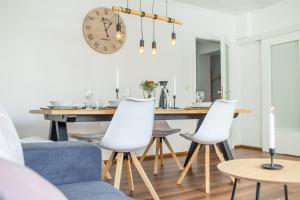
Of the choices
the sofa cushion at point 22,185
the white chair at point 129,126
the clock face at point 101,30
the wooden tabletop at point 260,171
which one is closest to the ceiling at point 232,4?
the clock face at point 101,30

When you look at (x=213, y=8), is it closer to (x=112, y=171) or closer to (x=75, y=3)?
(x=75, y=3)

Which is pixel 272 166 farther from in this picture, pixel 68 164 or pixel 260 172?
pixel 68 164

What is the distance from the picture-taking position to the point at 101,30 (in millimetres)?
4145

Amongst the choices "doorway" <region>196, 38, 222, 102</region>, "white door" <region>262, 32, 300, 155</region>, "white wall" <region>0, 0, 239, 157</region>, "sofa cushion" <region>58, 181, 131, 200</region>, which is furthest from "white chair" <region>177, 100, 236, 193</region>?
"doorway" <region>196, 38, 222, 102</region>

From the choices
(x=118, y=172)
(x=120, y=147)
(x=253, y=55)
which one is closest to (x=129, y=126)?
(x=120, y=147)

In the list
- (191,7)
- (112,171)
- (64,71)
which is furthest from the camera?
(191,7)

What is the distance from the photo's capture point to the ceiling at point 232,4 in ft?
16.1

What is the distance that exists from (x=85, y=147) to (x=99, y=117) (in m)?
0.98

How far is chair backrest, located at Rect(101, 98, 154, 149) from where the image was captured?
91.4 inches

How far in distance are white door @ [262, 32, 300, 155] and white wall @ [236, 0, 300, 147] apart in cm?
17

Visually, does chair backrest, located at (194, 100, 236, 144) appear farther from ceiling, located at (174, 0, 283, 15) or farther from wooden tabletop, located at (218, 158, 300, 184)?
ceiling, located at (174, 0, 283, 15)

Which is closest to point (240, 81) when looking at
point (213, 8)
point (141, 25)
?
point (213, 8)

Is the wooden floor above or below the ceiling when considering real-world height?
below

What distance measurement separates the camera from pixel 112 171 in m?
3.62
